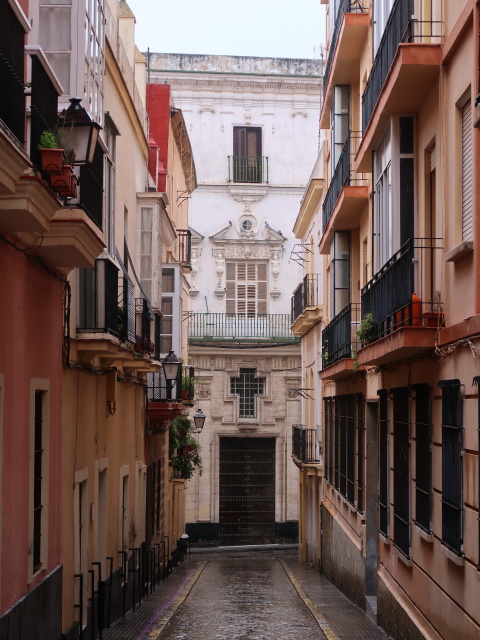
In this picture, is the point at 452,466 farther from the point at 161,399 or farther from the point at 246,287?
the point at 246,287

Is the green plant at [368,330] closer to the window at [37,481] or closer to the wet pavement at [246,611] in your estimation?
the wet pavement at [246,611]

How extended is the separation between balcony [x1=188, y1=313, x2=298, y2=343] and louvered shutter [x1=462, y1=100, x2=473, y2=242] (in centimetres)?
2951

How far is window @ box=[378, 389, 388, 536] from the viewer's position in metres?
14.8

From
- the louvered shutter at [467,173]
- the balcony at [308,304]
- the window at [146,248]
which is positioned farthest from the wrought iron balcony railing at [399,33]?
the balcony at [308,304]

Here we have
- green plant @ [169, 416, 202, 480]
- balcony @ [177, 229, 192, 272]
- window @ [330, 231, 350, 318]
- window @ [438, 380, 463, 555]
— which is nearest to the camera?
window @ [438, 380, 463, 555]

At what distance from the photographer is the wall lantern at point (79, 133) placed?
10.3 meters

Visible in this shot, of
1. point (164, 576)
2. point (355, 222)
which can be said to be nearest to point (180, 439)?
point (164, 576)

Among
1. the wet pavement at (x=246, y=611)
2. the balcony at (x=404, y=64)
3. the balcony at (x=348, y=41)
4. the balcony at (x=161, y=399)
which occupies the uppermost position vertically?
the balcony at (x=348, y=41)

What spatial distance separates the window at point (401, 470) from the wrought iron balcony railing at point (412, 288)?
4.19 feet

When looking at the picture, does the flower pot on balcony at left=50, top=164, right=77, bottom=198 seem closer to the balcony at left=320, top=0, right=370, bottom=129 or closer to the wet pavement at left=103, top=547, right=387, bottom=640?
the wet pavement at left=103, top=547, right=387, bottom=640

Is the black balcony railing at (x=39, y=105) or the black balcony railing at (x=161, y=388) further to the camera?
the black balcony railing at (x=161, y=388)

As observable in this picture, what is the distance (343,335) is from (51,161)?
10692 mm

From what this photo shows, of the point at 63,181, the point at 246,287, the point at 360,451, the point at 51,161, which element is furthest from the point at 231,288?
the point at 51,161

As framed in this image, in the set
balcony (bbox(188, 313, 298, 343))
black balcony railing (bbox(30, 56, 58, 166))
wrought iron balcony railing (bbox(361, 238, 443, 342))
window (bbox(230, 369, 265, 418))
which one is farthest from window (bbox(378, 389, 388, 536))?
window (bbox(230, 369, 265, 418))
